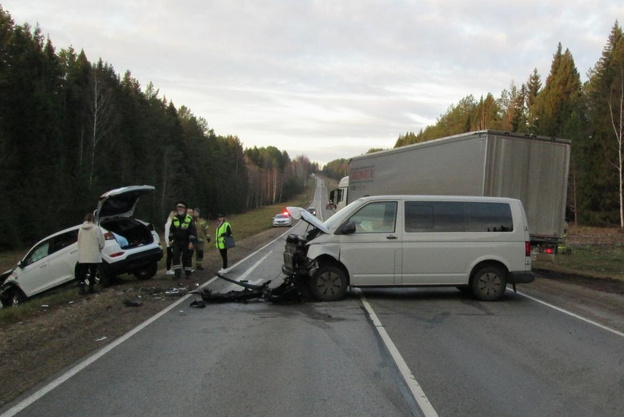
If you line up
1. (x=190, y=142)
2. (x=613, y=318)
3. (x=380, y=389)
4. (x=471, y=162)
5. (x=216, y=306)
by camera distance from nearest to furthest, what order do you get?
(x=380, y=389), (x=613, y=318), (x=216, y=306), (x=471, y=162), (x=190, y=142)

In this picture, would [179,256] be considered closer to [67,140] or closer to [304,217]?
[304,217]

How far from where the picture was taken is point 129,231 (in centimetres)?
1312

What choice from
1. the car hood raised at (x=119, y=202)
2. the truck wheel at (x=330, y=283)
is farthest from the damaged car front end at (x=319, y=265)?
the car hood raised at (x=119, y=202)

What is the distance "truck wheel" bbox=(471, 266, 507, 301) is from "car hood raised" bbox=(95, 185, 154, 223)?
7647mm

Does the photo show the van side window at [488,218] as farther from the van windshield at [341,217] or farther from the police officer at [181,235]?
the police officer at [181,235]

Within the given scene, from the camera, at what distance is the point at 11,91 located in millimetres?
36938

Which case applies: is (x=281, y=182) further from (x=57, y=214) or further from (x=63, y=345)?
(x=63, y=345)

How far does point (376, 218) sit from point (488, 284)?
8.50 feet

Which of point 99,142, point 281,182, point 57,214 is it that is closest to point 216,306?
point 57,214

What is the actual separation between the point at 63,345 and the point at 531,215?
11.7 meters

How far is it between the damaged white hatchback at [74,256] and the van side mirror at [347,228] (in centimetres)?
539

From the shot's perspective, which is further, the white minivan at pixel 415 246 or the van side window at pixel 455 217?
the van side window at pixel 455 217

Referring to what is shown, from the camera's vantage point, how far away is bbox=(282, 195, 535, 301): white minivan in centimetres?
1007

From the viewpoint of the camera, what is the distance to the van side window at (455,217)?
1031cm
